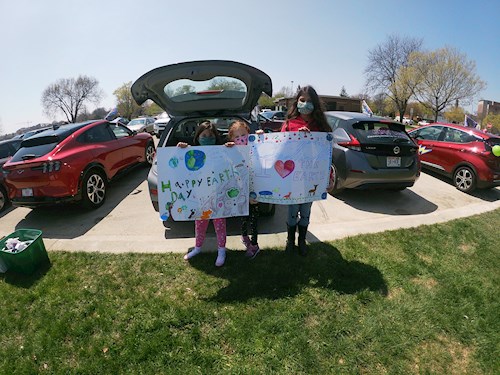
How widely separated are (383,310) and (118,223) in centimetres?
405

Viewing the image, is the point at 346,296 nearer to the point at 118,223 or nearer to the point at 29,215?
the point at 118,223

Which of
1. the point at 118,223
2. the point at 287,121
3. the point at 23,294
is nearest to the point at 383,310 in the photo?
the point at 287,121

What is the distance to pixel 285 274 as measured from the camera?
315 centimetres

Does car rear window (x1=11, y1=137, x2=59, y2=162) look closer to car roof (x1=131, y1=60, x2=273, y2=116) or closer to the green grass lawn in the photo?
car roof (x1=131, y1=60, x2=273, y2=116)

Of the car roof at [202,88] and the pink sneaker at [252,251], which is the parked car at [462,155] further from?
the pink sneaker at [252,251]

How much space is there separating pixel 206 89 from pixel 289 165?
86.5 inches

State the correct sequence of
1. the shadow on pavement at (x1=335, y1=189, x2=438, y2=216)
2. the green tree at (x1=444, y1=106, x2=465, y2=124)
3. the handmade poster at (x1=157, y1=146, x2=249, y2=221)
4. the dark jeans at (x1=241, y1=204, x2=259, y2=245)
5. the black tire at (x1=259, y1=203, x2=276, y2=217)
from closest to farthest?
the handmade poster at (x1=157, y1=146, x2=249, y2=221) → the dark jeans at (x1=241, y1=204, x2=259, y2=245) → the black tire at (x1=259, y1=203, x2=276, y2=217) → the shadow on pavement at (x1=335, y1=189, x2=438, y2=216) → the green tree at (x1=444, y1=106, x2=465, y2=124)

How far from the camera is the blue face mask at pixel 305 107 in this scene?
3.11m

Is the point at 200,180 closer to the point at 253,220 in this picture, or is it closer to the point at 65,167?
the point at 253,220

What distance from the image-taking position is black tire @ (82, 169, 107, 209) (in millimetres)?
5191

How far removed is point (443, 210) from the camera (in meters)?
5.43

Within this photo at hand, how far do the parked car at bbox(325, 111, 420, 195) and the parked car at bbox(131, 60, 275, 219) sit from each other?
1.57 m

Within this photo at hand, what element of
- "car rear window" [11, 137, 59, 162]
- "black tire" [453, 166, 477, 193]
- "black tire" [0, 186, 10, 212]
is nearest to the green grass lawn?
"car rear window" [11, 137, 59, 162]

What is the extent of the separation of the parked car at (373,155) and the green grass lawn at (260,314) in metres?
1.76
